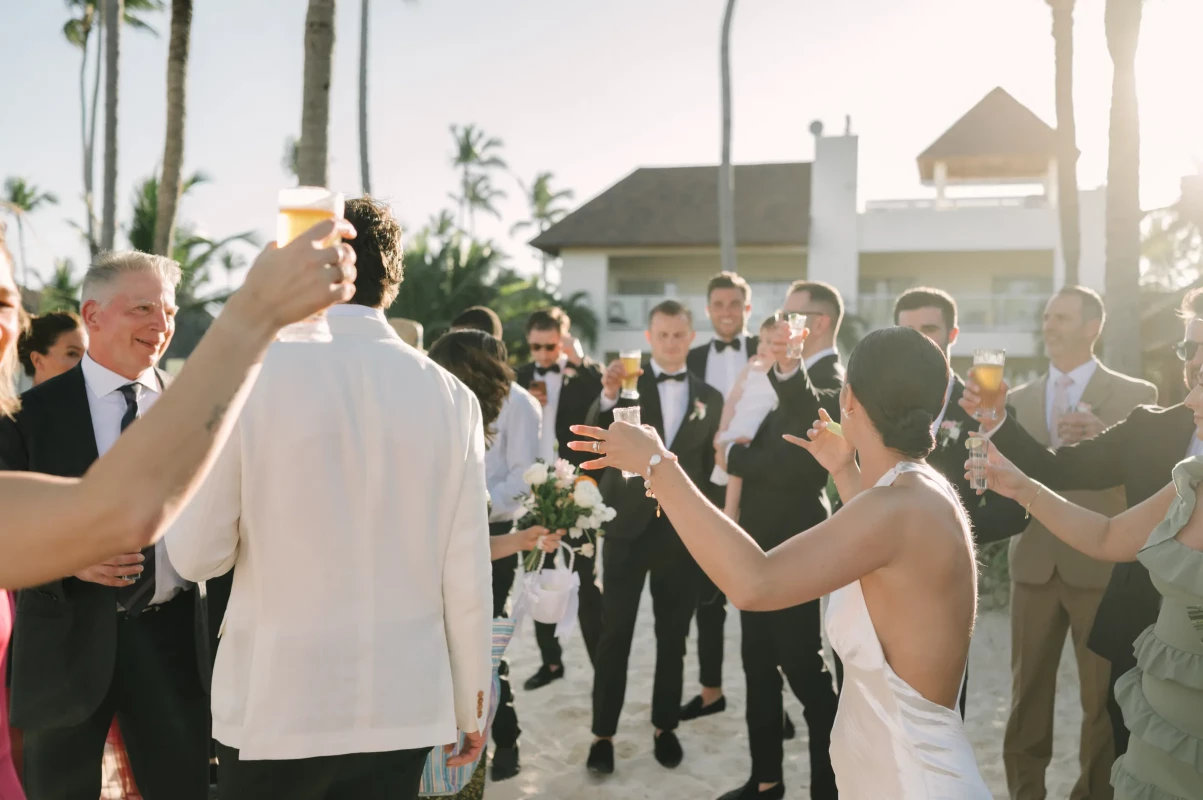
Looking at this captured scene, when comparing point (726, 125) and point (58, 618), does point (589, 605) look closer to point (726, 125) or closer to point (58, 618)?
point (58, 618)

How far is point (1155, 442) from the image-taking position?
389 centimetres

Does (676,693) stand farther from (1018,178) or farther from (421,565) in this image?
(1018,178)

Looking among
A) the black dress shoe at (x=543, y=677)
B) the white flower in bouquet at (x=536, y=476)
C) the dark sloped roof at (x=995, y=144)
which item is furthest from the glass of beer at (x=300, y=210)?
the dark sloped roof at (x=995, y=144)

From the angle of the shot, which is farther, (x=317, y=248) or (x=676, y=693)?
(x=676, y=693)

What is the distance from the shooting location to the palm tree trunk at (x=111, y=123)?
13.9m

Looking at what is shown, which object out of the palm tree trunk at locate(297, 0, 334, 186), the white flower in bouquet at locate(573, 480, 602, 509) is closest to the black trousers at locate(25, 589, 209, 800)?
the white flower in bouquet at locate(573, 480, 602, 509)

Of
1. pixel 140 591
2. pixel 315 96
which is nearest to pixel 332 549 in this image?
pixel 140 591

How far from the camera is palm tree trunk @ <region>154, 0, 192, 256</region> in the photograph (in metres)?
11.2

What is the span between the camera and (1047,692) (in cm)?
451

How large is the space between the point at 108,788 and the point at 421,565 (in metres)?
2.75

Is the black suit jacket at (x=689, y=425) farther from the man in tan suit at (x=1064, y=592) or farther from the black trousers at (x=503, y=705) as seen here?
the man in tan suit at (x=1064, y=592)

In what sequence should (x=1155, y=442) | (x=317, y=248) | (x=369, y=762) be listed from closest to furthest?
(x=317, y=248), (x=369, y=762), (x=1155, y=442)

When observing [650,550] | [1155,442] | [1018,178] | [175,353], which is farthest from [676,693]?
[1018,178]

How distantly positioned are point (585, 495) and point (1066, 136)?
1068 cm
